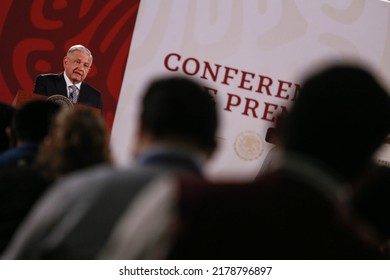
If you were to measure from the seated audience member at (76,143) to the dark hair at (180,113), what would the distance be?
0.49m

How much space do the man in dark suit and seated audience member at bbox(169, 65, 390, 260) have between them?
3716mm

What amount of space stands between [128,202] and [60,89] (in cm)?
375

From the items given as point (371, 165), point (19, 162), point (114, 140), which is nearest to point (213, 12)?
point (114, 140)

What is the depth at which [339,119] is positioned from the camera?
102 cm

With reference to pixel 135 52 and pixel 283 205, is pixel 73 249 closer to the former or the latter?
pixel 283 205

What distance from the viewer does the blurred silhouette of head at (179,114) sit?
109cm

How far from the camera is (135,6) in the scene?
5203mm

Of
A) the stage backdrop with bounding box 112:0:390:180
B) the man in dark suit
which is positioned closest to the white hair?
the man in dark suit

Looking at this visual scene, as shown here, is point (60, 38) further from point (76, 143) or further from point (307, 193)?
point (307, 193)

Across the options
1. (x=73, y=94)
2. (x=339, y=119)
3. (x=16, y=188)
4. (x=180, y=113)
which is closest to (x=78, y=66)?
(x=73, y=94)

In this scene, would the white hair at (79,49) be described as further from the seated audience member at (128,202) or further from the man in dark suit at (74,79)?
the seated audience member at (128,202)

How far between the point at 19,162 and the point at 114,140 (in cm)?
314

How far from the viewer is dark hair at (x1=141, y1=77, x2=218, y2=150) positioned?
43.2 inches

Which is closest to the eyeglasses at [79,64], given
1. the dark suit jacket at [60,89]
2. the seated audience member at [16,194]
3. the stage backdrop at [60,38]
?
the dark suit jacket at [60,89]
